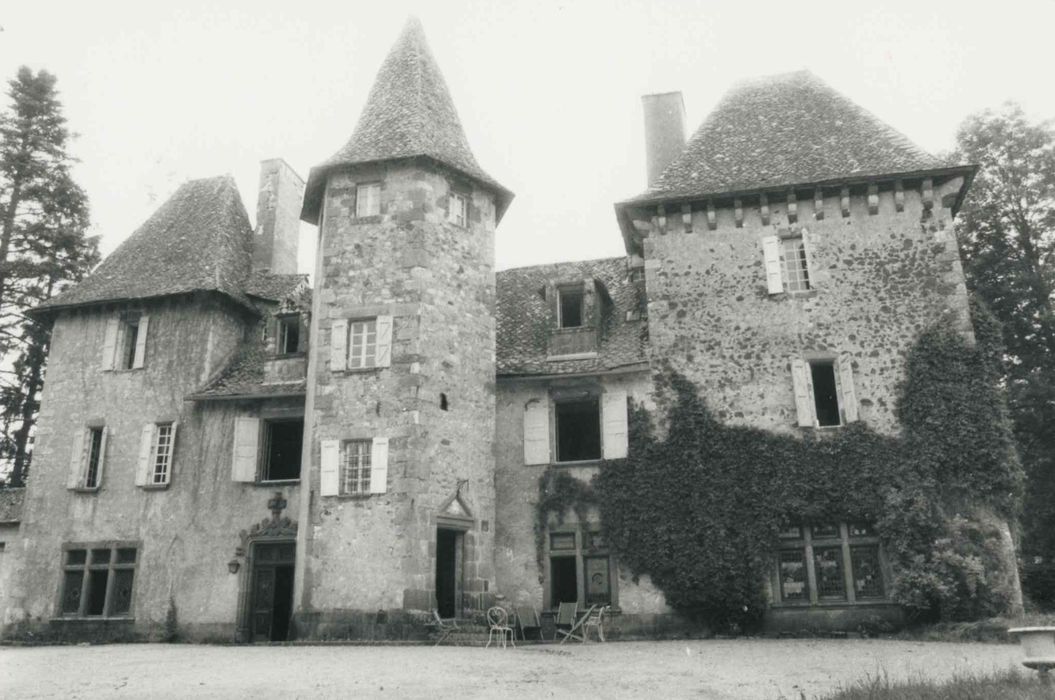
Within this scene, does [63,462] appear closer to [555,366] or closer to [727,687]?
[555,366]

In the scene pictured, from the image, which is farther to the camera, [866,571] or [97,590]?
[97,590]

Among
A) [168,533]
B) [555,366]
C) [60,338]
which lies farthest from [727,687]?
[60,338]

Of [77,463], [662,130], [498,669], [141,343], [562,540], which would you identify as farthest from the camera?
[662,130]

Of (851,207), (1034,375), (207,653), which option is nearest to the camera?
(207,653)

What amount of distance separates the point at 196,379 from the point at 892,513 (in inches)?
607

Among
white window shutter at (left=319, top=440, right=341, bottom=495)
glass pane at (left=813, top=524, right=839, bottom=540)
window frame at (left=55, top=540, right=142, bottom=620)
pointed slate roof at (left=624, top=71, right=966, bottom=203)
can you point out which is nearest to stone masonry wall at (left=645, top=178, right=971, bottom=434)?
pointed slate roof at (left=624, top=71, right=966, bottom=203)

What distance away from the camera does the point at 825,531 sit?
689 inches

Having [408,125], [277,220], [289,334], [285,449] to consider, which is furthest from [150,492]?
[408,125]

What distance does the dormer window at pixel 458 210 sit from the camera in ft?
64.8

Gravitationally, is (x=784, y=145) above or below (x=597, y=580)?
above

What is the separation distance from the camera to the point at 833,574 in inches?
679

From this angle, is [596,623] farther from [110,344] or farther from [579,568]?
[110,344]

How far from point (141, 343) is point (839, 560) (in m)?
16.6

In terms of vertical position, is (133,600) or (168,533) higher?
(168,533)
